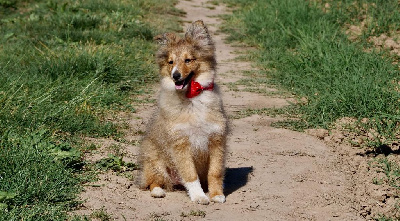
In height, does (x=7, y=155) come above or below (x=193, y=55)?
below

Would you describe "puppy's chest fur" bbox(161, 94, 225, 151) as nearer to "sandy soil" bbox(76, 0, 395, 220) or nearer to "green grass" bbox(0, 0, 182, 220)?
"sandy soil" bbox(76, 0, 395, 220)

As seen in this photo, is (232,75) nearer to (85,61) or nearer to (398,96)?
(85,61)

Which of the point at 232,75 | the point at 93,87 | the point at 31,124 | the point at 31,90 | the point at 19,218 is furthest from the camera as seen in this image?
the point at 232,75

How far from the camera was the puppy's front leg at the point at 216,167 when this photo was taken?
4.94m

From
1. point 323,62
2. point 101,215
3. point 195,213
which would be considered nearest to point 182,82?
point 195,213

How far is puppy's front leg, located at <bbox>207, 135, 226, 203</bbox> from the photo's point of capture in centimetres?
494

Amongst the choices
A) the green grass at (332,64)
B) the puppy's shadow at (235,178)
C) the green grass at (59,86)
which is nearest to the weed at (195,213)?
the puppy's shadow at (235,178)

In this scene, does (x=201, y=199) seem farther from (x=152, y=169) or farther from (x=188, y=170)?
(x=152, y=169)

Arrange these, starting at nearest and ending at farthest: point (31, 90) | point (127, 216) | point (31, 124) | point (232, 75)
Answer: point (127, 216), point (31, 124), point (31, 90), point (232, 75)

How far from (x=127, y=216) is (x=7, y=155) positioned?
1.09m

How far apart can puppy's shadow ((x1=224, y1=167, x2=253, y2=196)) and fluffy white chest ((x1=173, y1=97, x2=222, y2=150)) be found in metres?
0.60

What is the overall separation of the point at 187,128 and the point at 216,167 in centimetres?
42

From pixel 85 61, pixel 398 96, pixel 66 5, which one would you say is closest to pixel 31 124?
pixel 85 61

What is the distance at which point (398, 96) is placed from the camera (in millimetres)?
6668
